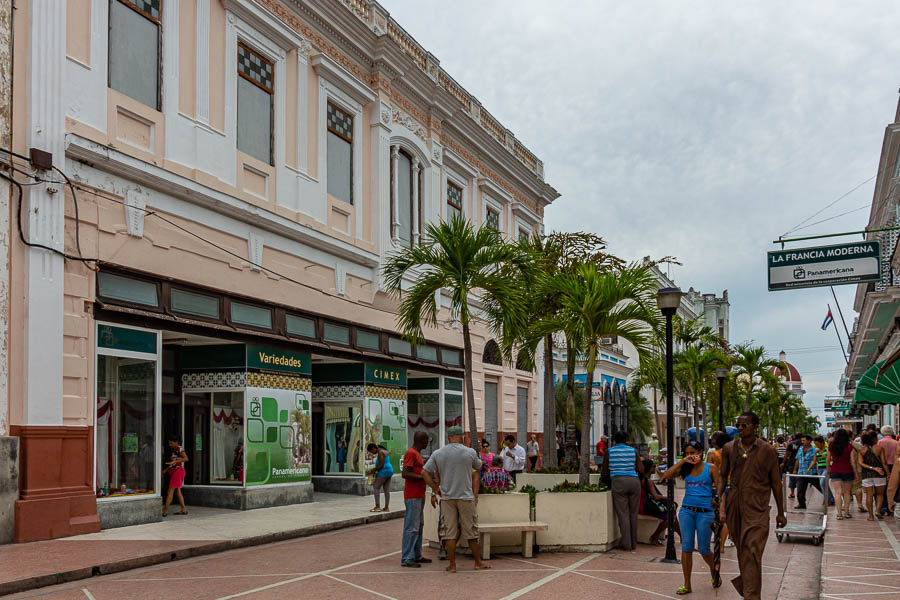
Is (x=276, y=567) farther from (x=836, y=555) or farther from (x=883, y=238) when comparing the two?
(x=883, y=238)

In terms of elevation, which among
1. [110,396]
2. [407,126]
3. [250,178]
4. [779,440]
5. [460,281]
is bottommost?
[779,440]

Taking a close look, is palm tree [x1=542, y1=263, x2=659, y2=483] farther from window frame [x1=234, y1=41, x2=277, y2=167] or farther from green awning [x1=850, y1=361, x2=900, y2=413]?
green awning [x1=850, y1=361, x2=900, y2=413]

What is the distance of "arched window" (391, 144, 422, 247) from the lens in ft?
83.7

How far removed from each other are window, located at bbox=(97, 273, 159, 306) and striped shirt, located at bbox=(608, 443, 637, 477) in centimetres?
835

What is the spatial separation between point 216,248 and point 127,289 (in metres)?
2.73

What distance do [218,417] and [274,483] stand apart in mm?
1809

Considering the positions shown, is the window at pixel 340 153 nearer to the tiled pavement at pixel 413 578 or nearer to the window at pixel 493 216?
the window at pixel 493 216

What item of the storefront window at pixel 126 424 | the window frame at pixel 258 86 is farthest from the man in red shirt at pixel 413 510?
the window frame at pixel 258 86

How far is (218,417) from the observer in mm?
18516

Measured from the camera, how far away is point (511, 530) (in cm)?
1198

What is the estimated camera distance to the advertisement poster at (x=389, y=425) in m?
23.0

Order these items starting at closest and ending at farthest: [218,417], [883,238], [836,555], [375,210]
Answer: [836,555], [218,417], [375,210], [883,238]

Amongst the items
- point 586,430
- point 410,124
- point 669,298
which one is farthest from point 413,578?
point 410,124

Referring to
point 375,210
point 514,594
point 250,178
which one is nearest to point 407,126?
point 375,210
